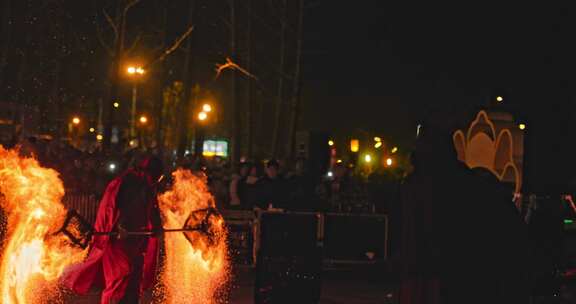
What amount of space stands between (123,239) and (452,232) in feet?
16.6

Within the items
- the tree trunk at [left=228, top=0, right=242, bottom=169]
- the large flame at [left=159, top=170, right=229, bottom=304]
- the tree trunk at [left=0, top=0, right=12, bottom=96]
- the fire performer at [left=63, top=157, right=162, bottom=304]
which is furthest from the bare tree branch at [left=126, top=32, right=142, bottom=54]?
the fire performer at [left=63, top=157, right=162, bottom=304]

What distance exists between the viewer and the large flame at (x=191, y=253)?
12.0 m

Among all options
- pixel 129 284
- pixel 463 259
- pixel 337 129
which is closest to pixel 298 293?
pixel 129 284

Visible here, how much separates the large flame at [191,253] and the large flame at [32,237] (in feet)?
4.95

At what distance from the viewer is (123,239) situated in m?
9.32

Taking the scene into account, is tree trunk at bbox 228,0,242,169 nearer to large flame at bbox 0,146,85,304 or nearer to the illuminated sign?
the illuminated sign

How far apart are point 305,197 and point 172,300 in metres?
4.07

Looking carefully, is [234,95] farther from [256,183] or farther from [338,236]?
[338,236]

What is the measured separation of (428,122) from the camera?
5.11 m

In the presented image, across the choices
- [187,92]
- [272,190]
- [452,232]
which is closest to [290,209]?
[272,190]

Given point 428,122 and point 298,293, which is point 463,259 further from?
point 298,293

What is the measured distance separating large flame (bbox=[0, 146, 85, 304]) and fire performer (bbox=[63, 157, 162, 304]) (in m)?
0.54

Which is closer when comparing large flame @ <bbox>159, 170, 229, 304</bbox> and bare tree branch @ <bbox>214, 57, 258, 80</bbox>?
large flame @ <bbox>159, 170, 229, 304</bbox>

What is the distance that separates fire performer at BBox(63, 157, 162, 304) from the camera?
9305mm
